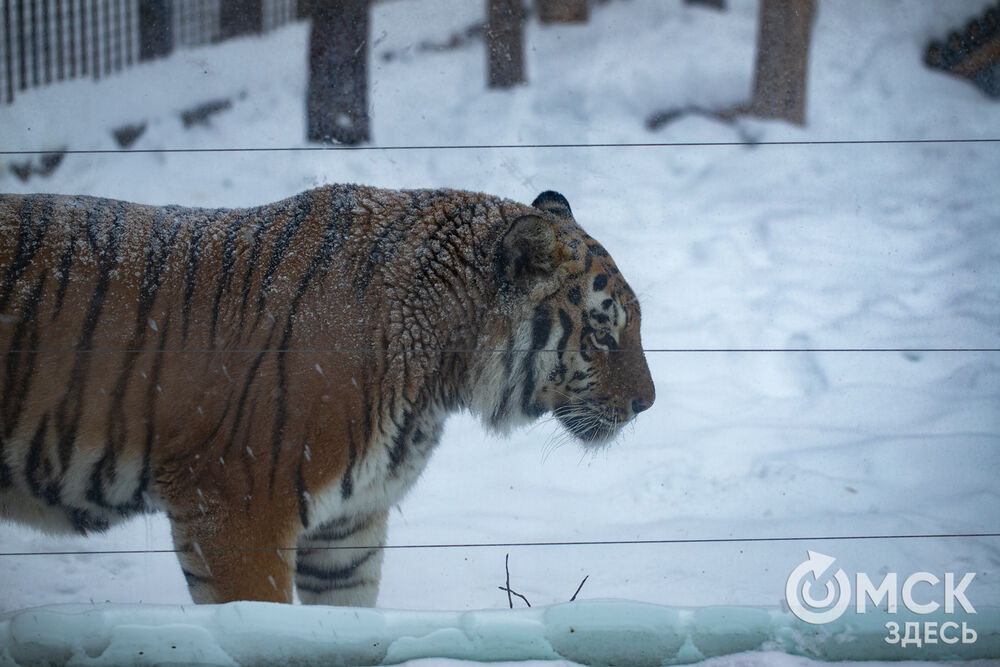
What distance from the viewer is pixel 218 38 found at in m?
1.53

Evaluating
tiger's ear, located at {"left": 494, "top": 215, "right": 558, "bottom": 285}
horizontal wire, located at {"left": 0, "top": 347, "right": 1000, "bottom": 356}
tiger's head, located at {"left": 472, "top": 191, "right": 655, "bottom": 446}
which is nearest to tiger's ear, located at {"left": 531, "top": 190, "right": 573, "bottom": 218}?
tiger's head, located at {"left": 472, "top": 191, "right": 655, "bottom": 446}

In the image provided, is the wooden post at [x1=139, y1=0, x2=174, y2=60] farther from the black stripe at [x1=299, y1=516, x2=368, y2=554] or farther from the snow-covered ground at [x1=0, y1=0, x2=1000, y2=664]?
the black stripe at [x1=299, y1=516, x2=368, y2=554]

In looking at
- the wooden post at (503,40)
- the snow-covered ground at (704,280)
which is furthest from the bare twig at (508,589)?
the wooden post at (503,40)

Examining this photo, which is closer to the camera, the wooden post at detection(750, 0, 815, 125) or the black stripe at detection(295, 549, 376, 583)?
the wooden post at detection(750, 0, 815, 125)

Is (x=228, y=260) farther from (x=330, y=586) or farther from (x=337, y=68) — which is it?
(x=330, y=586)

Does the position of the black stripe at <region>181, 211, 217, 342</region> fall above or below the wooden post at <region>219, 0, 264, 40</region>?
below

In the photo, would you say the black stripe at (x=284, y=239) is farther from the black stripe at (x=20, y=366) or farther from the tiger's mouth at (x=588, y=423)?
the tiger's mouth at (x=588, y=423)

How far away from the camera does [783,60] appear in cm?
160

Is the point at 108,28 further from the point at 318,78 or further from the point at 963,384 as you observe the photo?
the point at 963,384

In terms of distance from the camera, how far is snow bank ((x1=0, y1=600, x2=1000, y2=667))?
57.1 inches

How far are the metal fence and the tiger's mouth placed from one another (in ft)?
3.12

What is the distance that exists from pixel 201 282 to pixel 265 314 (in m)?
0.14

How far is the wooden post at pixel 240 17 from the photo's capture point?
5.02 ft

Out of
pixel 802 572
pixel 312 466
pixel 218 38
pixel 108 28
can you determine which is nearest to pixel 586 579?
pixel 802 572
